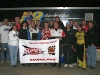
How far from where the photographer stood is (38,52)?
9250mm

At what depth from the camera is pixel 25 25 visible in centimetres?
952

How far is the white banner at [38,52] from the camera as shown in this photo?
9.23m

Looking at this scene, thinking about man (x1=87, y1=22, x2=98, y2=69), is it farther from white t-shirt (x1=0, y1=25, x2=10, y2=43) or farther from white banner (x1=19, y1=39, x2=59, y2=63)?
white t-shirt (x1=0, y1=25, x2=10, y2=43)

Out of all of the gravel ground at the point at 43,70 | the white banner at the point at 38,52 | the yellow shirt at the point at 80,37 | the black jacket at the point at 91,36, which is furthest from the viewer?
the white banner at the point at 38,52

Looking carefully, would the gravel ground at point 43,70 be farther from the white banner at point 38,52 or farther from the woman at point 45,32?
the woman at point 45,32

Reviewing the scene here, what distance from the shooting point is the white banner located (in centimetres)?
923

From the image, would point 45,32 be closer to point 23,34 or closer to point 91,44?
point 23,34
